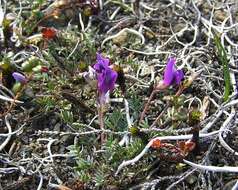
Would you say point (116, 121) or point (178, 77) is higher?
point (178, 77)

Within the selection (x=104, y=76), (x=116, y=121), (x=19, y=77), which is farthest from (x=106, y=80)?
(x=19, y=77)

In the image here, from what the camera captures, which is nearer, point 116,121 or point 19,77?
point 116,121

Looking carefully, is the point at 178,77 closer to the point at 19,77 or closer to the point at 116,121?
the point at 116,121

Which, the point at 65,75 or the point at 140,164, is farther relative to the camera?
the point at 65,75

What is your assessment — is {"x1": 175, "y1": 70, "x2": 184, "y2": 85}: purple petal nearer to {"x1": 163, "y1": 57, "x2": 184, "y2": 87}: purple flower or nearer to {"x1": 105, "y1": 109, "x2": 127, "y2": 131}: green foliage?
{"x1": 163, "y1": 57, "x2": 184, "y2": 87}: purple flower

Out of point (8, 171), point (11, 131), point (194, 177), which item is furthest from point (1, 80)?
point (194, 177)

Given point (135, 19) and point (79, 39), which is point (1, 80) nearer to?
point (79, 39)

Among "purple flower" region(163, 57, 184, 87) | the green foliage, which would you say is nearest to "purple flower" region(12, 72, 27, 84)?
the green foliage

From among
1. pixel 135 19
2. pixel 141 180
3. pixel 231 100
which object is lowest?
pixel 141 180
